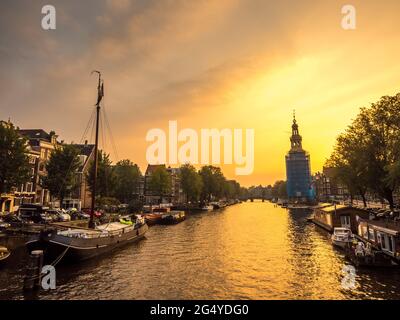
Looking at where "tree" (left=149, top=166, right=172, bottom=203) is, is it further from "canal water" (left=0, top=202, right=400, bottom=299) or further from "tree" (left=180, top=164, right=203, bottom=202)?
"canal water" (left=0, top=202, right=400, bottom=299)

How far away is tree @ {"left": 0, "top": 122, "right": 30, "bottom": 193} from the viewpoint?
4531cm

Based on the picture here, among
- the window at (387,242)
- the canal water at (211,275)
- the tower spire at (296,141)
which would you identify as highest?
the tower spire at (296,141)

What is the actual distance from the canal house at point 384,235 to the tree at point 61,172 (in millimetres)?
54217

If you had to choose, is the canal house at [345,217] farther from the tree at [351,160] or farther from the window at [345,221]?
the tree at [351,160]

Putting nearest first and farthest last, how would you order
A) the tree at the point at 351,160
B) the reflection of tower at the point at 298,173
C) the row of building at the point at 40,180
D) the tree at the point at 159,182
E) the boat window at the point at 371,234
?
the boat window at the point at 371,234 < the tree at the point at 351,160 < the row of building at the point at 40,180 < the tree at the point at 159,182 < the reflection of tower at the point at 298,173

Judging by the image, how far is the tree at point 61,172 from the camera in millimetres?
57781

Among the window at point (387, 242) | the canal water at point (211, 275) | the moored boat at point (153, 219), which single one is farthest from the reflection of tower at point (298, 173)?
the window at point (387, 242)

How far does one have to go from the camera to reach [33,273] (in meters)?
20.2

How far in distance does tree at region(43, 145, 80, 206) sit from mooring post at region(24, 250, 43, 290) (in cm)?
3835
